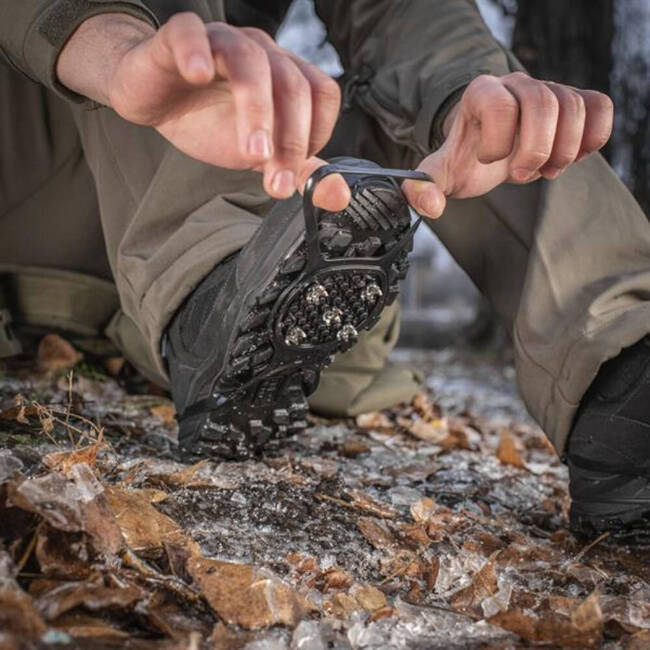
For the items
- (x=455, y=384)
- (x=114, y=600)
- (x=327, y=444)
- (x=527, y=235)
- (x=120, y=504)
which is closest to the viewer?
(x=114, y=600)

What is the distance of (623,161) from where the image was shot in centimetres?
532

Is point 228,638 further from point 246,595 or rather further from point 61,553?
point 61,553

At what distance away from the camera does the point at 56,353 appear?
206cm

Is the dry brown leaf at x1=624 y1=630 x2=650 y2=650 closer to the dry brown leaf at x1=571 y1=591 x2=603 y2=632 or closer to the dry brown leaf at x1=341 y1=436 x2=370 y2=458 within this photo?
the dry brown leaf at x1=571 y1=591 x2=603 y2=632

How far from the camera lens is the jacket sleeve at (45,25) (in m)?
1.14

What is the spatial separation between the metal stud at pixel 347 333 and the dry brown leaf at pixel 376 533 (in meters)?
0.30

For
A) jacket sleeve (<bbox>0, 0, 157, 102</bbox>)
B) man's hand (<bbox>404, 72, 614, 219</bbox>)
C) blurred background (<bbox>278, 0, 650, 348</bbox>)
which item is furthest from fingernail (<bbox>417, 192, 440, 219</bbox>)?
blurred background (<bbox>278, 0, 650, 348</bbox>)

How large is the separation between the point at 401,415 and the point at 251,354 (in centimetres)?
116

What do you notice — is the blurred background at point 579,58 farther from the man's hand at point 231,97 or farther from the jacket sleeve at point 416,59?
the man's hand at point 231,97

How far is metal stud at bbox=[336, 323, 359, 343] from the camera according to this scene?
1.29m

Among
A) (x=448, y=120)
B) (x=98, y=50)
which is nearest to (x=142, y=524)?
(x=98, y=50)

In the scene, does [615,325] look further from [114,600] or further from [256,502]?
[114,600]

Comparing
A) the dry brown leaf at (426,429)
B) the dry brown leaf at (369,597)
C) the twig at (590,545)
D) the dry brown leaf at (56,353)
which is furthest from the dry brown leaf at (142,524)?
the dry brown leaf at (426,429)

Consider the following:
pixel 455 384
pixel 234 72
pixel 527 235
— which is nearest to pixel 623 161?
pixel 455 384
